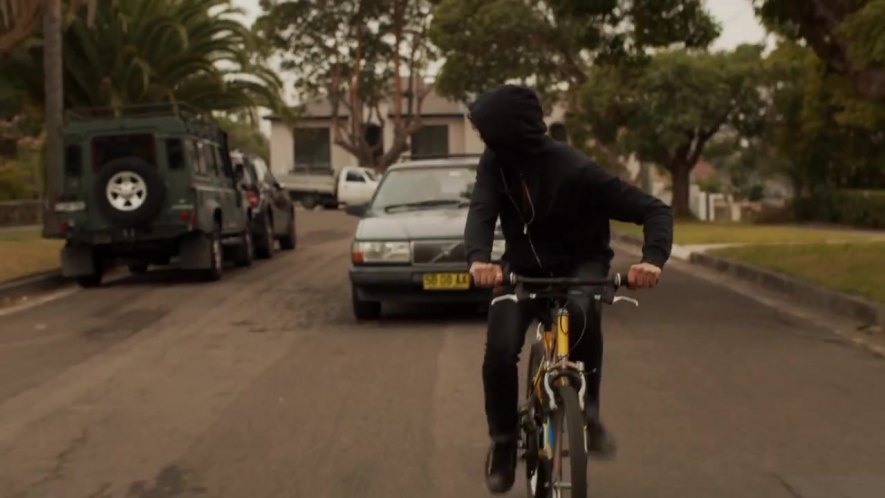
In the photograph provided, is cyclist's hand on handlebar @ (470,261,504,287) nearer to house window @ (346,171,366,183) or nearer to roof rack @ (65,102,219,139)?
roof rack @ (65,102,219,139)

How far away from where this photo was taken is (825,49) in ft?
48.9

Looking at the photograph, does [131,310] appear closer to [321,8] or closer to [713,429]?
[713,429]

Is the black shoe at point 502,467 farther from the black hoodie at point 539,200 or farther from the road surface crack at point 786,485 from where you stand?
the road surface crack at point 786,485

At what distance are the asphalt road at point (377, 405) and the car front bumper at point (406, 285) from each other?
0.96ft

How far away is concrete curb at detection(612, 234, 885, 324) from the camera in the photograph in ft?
39.1

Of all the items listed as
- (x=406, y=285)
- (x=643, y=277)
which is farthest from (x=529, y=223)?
(x=406, y=285)

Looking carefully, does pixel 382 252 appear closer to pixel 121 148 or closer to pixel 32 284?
pixel 121 148

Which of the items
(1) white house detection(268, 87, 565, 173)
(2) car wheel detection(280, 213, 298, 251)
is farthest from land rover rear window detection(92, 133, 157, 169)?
(1) white house detection(268, 87, 565, 173)

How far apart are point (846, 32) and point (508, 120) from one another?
9179 millimetres

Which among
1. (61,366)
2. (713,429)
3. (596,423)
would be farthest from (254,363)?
(596,423)

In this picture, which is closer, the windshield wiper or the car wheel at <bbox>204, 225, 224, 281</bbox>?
the windshield wiper

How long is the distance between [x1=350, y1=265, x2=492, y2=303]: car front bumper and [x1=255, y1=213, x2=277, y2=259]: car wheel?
1029 cm

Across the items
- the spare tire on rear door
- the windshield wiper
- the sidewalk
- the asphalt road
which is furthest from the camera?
the spare tire on rear door

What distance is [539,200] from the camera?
5.06 m
